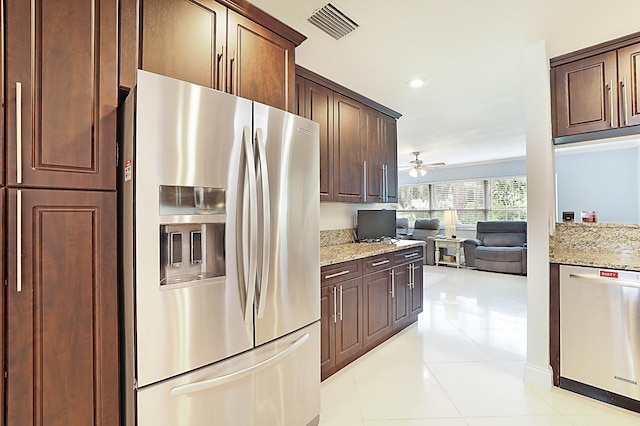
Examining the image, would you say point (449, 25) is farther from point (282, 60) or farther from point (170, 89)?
point (170, 89)

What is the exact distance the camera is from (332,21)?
1974 mm

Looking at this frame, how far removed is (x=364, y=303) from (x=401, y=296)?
71 cm

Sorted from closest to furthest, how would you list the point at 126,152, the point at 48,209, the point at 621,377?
the point at 48,209, the point at 126,152, the point at 621,377

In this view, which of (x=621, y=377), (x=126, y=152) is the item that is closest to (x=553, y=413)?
(x=621, y=377)

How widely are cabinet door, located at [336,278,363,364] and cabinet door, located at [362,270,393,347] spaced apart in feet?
0.28

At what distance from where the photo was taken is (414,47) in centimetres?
229

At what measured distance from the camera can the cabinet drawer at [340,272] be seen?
2.28 metres

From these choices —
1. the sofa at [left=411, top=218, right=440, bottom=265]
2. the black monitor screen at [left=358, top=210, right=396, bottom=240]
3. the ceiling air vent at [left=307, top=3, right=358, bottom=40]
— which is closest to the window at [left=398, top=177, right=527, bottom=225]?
the sofa at [left=411, top=218, right=440, bottom=265]

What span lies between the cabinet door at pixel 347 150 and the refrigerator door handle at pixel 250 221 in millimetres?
1630

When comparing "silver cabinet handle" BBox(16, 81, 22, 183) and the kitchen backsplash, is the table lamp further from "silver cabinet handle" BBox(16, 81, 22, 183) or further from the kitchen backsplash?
"silver cabinet handle" BBox(16, 81, 22, 183)

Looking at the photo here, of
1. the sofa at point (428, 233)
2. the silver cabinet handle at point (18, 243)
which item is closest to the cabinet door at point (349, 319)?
the silver cabinet handle at point (18, 243)

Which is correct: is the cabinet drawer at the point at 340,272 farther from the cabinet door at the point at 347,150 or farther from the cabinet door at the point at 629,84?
the cabinet door at the point at 629,84

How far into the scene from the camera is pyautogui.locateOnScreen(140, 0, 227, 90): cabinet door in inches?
56.8

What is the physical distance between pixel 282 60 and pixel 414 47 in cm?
101
